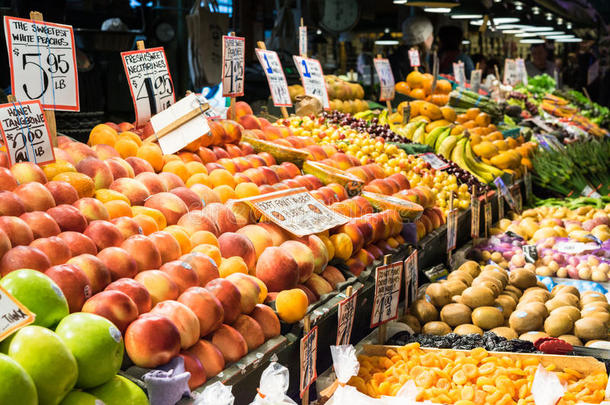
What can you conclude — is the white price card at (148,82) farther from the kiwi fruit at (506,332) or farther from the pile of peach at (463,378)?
the kiwi fruit at (506,332)

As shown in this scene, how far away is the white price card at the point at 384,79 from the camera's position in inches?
251

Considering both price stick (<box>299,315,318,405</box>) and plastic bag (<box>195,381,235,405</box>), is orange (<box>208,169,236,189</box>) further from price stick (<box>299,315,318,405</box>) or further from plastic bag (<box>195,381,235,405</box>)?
plastic bag (<box>195,381,235,405</box>)

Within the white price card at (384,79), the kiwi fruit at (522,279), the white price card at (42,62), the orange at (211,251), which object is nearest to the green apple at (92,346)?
the orange at (211,251)

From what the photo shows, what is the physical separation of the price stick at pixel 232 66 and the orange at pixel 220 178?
2.99ft

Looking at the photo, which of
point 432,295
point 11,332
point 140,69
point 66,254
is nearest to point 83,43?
point 140,69

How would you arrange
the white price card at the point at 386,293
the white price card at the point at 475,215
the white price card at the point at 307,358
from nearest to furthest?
1. the white price card at the point at 307,358
2. the white price card at the point at 386,293
3. the white price card at the point at 475,215

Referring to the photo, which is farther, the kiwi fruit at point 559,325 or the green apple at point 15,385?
the kiwi fruit at point 559,325

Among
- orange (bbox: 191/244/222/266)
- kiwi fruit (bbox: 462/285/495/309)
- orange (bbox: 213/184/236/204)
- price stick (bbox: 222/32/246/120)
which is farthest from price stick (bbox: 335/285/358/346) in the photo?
price stick (bbox: 222/32/246/120)

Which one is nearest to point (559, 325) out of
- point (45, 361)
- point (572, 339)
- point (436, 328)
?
point (572, 339)

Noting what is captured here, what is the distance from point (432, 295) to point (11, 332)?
2.46 meters

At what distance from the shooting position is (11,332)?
1.25 metres

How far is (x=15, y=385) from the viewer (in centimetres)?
117

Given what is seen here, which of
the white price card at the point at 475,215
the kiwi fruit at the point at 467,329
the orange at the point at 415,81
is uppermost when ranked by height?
the orange at the point at 415,81

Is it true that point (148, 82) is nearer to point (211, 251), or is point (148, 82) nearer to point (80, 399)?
point (211, 251)
